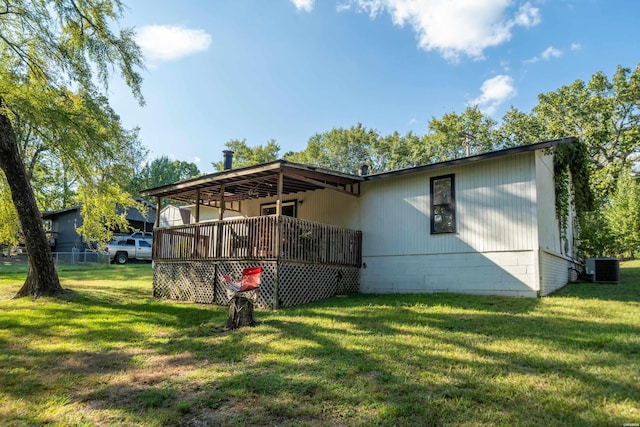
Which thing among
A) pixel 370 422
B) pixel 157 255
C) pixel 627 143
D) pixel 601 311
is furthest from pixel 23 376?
pixel 627 143

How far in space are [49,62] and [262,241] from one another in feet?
23.5

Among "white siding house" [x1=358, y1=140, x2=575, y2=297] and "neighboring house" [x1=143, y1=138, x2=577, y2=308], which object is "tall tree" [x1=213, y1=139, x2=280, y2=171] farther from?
"white siding house" [x1=358, y1=140, x2=575, y2=297]

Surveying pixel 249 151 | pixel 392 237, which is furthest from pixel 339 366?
pixel 249 151

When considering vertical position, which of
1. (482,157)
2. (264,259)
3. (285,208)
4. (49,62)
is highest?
(49,62)

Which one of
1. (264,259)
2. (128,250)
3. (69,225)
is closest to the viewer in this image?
(264,259)

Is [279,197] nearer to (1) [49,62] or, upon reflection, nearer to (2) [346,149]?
(1) [49,62]

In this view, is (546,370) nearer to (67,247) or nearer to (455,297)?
(455,297)

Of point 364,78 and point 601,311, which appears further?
point 364,78

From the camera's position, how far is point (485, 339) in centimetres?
545

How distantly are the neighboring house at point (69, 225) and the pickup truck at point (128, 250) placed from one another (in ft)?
9.13

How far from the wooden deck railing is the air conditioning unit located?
659 cm

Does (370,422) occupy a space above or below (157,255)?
below

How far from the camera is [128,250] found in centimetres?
2345

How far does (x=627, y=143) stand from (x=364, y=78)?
16.1 m
